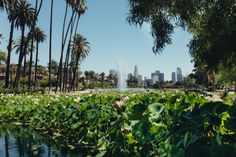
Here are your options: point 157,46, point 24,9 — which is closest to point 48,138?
point 157,46

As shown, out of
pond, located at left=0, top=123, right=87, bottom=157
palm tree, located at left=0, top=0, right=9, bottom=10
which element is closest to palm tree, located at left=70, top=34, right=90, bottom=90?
palm tree, located at left=0, top=0, right=9, bottom=10

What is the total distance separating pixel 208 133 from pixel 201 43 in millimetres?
10806

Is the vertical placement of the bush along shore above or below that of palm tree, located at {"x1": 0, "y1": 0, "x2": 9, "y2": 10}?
below

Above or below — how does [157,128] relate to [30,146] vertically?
above

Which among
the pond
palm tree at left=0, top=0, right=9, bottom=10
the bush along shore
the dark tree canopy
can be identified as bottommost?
the pond

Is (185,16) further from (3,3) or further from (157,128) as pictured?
(3,3)

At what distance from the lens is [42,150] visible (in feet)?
32.4

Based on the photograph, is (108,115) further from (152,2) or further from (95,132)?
(152,2)

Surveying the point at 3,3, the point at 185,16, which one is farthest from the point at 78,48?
the point at 185,16

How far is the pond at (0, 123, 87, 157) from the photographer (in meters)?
9.27

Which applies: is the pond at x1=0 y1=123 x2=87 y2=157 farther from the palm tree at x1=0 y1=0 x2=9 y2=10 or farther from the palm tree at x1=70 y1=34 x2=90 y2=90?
the palm tree at x1=70 y1=34 x2=90 y2=90

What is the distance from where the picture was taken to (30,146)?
10625mm

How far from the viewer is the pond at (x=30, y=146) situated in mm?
9266

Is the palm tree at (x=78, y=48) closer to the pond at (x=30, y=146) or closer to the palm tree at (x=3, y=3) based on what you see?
the palm tree at (x=3, y=3)
